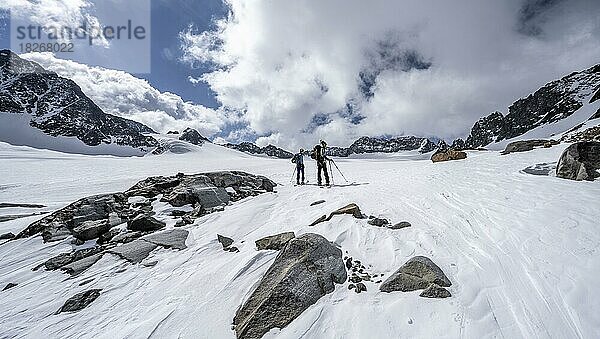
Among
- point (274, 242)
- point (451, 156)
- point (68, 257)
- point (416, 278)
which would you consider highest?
point (451, 156)

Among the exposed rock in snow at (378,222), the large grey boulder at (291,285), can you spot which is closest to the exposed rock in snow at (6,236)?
the large grey boulder at (291,285)

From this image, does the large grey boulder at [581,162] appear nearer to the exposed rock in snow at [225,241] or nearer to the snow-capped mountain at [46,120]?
the exposed rock in snow at [225,241]

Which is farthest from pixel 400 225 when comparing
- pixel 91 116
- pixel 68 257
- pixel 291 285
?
pixel 91 116

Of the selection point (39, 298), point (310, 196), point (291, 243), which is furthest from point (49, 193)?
point (291, 243)

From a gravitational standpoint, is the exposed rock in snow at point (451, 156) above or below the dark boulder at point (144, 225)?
above

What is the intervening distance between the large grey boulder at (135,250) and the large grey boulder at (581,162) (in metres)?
15.0

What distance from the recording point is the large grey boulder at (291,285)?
441cm

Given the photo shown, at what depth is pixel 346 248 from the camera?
6.47 m

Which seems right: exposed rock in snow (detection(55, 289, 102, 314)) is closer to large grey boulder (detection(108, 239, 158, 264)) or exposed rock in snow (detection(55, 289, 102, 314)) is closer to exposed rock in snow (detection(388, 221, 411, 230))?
large grey boulder (detection(108, 239, 158, 264))

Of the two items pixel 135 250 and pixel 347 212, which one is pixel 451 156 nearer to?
pixel 347 212

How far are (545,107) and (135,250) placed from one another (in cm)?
18201

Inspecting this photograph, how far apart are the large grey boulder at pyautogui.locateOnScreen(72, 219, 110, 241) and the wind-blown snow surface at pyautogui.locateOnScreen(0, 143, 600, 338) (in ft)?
1.92

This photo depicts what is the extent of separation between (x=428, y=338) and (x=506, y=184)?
1000cm

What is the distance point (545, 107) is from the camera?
5226 inches
